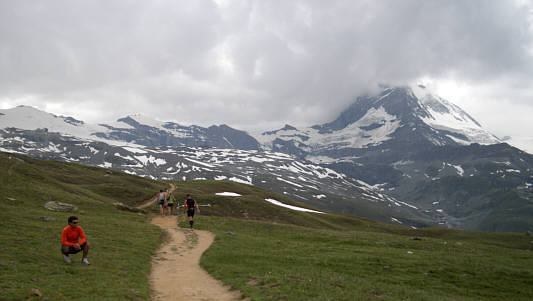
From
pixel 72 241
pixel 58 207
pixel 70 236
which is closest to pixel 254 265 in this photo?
pixel 72 241

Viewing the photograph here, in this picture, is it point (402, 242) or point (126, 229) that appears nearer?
point (126, 229)

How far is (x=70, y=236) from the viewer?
23156 mm

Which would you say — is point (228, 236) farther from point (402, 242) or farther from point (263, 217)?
point (263, 217)

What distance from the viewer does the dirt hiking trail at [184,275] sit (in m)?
20.7

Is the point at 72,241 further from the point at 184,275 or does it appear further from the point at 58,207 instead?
the point at 58,207

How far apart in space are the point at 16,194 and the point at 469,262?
53.7 m

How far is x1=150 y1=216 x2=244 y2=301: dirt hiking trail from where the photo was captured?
Result: 2070cm

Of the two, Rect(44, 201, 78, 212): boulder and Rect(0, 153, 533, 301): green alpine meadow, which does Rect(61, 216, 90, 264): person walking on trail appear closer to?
Rect(0, 153, 533, 301): green alpine meadow

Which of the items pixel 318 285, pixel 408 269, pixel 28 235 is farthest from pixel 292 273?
pixel 28 235

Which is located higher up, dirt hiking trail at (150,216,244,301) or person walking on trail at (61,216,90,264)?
person walking on trail at (61,216,90,264)

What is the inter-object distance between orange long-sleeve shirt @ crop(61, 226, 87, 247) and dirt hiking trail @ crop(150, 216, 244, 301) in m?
5.43

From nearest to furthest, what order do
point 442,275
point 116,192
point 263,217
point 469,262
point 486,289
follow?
point 486,289 < point 442,275 < point 469,262 < point 116,192 < point 263,217

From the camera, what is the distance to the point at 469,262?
110 feet

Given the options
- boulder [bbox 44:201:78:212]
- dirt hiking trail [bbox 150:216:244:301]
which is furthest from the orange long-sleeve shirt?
boulder [bbox 44:201:78:212]
